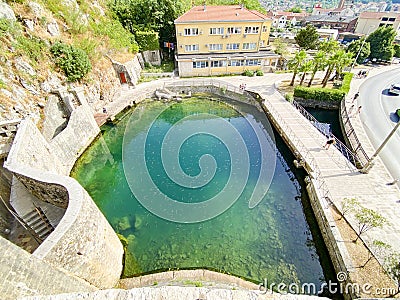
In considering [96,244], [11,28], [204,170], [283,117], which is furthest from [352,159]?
[11,28]

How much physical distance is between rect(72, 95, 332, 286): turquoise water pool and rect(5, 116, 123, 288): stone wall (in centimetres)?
189

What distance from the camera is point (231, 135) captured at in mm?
18469

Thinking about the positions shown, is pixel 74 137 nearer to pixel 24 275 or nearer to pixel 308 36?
pixel 24 275

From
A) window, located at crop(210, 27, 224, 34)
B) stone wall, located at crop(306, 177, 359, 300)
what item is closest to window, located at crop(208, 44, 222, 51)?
window, located at crop(210, 27, 224, 34)

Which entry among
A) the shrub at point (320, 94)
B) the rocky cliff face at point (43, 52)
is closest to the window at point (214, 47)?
→ the rocky cliff face at point (43, 52)

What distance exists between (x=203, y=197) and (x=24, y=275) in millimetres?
8992

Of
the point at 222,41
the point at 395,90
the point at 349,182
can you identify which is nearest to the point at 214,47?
the point at 222,41

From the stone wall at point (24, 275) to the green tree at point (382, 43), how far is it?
159ft

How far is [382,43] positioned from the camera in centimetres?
3291

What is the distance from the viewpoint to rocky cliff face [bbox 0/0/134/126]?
14062 millimetres

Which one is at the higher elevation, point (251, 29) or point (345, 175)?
point (251, 29)

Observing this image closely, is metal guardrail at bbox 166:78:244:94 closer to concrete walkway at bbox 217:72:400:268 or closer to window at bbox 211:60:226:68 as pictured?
window at bbox 211:60:226:68

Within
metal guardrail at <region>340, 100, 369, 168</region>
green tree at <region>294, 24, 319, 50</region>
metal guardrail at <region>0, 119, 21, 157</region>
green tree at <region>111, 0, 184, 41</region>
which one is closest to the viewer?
metal guardrail at <region>0, 119, 21, 157</region>

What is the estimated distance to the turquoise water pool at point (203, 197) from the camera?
9742 millimetres
